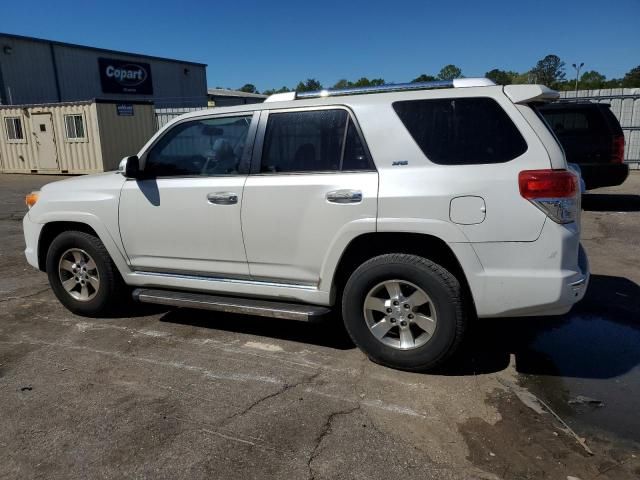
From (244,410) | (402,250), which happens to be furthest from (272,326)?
(402,250)

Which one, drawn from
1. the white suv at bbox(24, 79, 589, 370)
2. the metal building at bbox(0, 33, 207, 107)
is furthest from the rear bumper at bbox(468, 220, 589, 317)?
the metal building at bbox(0, 33, 207, 107)

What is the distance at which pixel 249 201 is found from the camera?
3.80m

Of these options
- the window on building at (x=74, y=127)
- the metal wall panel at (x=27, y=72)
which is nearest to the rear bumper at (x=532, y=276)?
the window on building at (x=74, y=127)

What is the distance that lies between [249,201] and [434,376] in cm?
184

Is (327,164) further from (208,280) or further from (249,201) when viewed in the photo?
(208,280)

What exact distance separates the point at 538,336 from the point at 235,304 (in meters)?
2.49

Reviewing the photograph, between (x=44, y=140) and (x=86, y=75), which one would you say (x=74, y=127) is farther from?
(x=86, y=75)

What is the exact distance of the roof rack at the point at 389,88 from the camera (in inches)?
135

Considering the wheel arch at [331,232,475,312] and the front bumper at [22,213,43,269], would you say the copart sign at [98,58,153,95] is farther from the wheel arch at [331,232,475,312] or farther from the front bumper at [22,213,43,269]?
the wheel arch at [331,232,475,312]

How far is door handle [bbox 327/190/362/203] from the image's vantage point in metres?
3.44

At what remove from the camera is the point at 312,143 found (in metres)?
3.74

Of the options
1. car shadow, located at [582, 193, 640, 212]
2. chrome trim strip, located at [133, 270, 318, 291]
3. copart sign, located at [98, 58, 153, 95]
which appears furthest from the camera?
copart sign, located at [98, 58, 153, 95]

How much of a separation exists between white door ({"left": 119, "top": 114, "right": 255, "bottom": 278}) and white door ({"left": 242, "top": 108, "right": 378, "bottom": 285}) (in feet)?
0.51

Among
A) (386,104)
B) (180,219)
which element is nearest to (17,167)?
(180,219)
